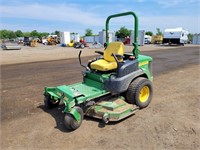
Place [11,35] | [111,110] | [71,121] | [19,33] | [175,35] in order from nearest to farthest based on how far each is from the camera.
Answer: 1. [71,121]
2. [111,110]
3. [175,35]
4. [11,35]
5. [19,33]

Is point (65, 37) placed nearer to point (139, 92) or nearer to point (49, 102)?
point (49, 102)

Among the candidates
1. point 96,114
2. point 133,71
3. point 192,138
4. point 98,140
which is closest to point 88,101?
point 96,114

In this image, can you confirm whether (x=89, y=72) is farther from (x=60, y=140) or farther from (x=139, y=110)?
(x=60, y=140)

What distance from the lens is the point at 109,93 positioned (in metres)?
3.79

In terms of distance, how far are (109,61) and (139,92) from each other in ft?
3.16

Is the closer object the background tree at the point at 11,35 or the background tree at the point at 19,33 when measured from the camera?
the background tree at the point at 11,35

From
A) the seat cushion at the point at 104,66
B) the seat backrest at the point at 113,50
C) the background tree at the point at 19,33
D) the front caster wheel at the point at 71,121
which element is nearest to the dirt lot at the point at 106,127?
the front caster wheel at the point at 71,121

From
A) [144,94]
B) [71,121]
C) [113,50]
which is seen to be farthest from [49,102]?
[144,94]

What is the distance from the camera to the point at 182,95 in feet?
16.3

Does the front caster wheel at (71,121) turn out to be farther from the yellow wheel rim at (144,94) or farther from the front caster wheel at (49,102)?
the yellow wheel rim at (144,94)

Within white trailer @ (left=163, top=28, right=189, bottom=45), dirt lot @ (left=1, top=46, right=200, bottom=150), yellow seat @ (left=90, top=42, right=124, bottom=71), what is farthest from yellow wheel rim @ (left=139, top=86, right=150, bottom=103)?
white trailer @ (left=163, top=28, right=189, bottom=45)

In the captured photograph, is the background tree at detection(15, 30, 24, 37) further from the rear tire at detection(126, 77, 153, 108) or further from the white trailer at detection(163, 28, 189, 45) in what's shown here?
the rear tire at detection(126, 77, 153, 108)

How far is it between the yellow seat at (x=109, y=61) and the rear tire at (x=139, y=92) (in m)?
0.57

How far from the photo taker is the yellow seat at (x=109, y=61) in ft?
12.7
